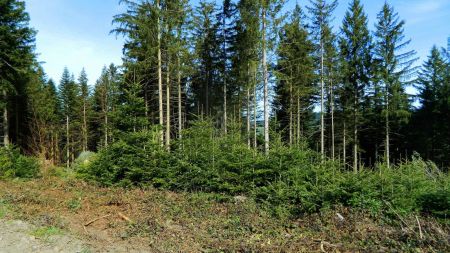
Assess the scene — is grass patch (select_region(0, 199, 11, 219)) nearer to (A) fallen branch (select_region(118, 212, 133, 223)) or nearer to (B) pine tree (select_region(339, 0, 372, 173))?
(A) fallen branch (select_region(118, 212, 133, 223))

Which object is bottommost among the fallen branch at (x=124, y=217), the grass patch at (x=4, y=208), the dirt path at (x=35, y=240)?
the fallen branch at (x=124, y=217)

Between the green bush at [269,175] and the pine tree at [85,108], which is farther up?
the pine tree at [85,108]

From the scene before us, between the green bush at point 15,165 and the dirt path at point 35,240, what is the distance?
850 cm

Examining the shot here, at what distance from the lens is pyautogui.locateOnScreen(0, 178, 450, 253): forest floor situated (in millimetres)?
6055

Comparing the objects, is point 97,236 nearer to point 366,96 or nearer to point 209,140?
point 209,140

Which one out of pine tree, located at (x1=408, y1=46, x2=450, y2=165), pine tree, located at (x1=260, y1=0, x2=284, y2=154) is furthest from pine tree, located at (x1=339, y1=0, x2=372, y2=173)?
pine tree, located at (x1=260, y1=0, x2=284, y2=154)

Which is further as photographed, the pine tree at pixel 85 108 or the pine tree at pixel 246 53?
the pine tree at pixel 85 108

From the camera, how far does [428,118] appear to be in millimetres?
30297

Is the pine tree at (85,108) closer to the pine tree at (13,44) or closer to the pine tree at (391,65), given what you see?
the pine tree at (13,44)

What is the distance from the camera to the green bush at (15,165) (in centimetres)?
1449

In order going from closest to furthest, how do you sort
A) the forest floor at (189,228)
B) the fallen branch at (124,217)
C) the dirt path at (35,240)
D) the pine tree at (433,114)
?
1. the forest floor at (189,228)
2. the dirt path at (35,240)
3. the fallen branch at (124,217)
4. the pine tree at (433,114)

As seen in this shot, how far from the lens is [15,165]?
15.1 metres

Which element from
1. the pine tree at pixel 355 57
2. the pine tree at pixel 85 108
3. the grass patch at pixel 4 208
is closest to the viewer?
the grass patch at pixel 4 208

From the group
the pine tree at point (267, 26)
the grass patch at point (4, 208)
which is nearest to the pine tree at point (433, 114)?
the pine tree at point (267, 26)
